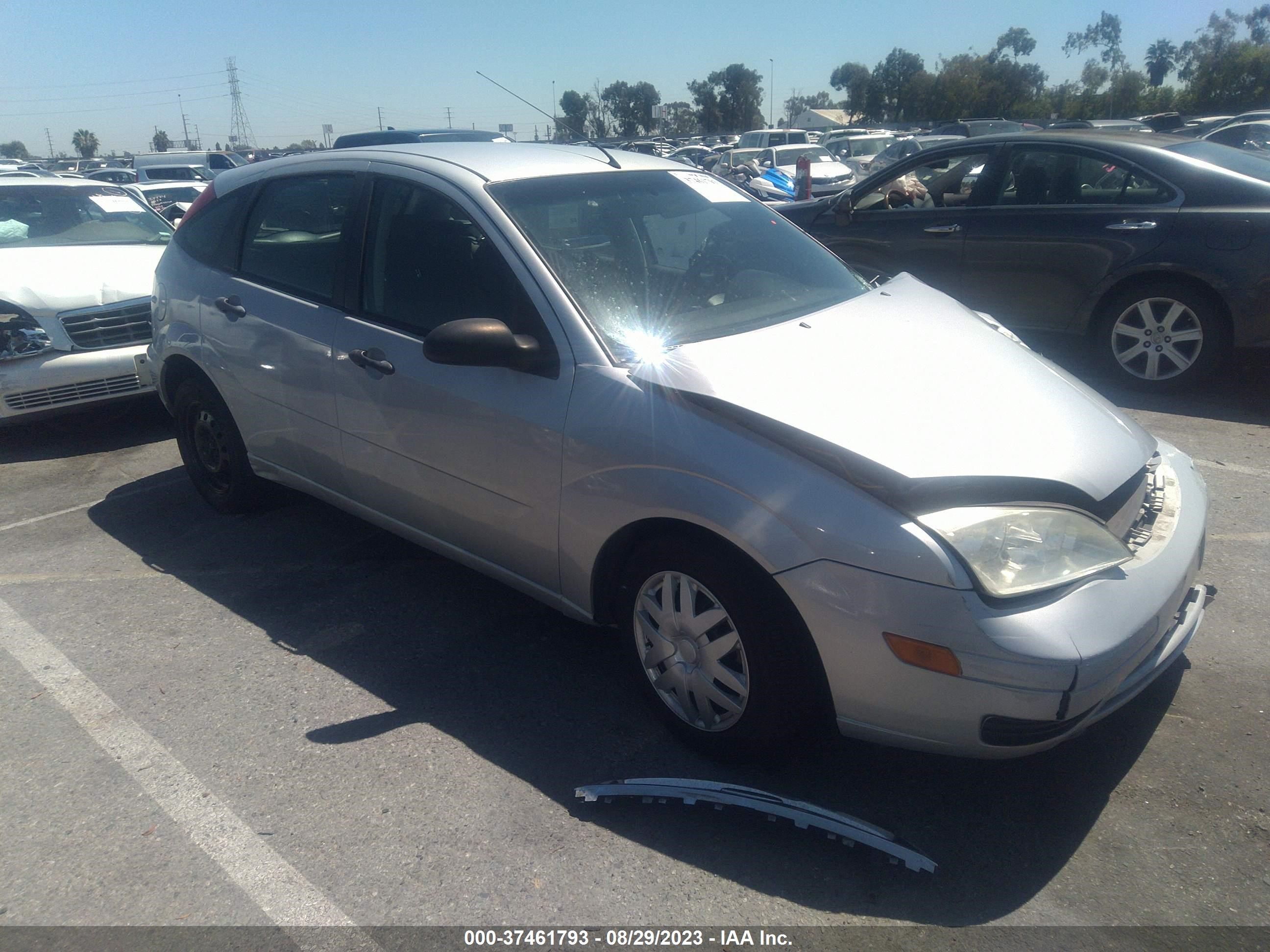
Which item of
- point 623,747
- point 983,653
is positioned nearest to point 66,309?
point 623,747

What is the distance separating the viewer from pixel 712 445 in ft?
8.56

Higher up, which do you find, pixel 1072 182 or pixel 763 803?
pixel 1072 182

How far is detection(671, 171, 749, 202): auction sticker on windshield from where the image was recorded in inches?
157

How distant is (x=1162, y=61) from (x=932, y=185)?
80000mm

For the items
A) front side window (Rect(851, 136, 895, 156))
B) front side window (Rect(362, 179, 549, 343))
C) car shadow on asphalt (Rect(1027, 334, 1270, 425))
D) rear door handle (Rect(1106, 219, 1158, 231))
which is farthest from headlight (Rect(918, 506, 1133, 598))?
front side window (Rect(851, 136, 895, 156))

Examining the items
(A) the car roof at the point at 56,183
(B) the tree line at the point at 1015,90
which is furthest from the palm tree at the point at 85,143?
(A) the car roof at the point at 56,183

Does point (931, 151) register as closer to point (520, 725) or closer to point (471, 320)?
point (471, 320)

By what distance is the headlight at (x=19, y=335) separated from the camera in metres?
5.97

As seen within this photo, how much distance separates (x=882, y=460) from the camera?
→ 241cm

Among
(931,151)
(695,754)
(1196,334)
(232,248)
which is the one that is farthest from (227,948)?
(931,151)

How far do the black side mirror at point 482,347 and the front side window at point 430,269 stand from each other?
0.27 feet

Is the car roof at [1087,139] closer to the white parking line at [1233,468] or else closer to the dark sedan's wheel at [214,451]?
the white parking line at [1233,468]

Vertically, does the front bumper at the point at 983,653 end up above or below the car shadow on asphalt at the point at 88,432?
above

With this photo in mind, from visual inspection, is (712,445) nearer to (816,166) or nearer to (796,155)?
(816,166)
